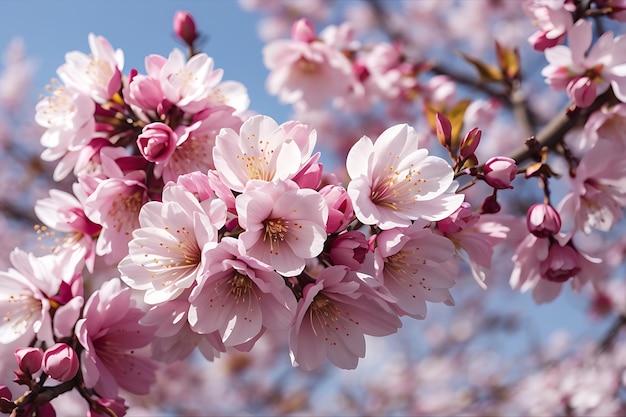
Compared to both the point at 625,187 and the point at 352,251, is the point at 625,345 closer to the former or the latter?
the point at 625,187

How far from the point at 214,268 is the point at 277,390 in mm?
6248

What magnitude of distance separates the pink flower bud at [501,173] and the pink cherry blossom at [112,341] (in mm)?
909

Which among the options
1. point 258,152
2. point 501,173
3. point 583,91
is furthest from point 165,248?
point 583,91

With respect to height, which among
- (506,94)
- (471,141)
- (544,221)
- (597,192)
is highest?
(471,141)

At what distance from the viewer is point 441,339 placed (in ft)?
29.2

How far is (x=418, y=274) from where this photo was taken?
1225 mm

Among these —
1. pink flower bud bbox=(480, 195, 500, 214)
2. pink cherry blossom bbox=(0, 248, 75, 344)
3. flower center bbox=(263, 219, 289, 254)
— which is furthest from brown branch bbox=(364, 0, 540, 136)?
pink cherry blossom bbox=(0, 248, 75, 344)

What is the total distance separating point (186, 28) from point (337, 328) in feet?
3.67

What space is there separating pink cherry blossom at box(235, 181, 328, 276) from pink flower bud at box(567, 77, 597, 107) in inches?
35.0

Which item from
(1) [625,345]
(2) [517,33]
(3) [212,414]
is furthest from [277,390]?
(2) [517,33]

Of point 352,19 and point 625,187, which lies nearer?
point 625,187

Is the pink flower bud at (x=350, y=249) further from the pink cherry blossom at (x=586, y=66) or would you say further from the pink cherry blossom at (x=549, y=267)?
the pink cherry blossom at (x=586, y=66)

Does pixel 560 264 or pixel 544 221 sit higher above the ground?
pixel 544 221

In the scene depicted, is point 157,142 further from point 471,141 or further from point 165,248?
point 471,141
